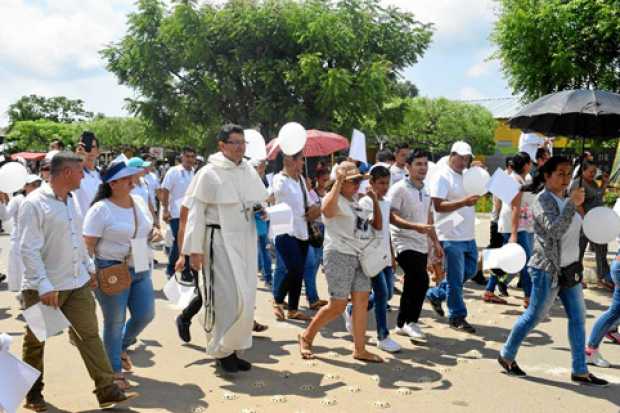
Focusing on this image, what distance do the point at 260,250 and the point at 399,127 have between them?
1389cm

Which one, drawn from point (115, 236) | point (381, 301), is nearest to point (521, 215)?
point (381, 301)

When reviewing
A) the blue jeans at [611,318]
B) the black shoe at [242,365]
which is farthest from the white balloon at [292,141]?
the blue jeans at [611,318]

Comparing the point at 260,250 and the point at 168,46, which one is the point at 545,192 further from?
the point at 168,46

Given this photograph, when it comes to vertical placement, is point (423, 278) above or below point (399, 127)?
below

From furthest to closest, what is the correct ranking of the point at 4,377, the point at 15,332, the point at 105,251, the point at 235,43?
the point at 235,43 < the point at 15,332 < the point at 105,251 < the point at 4,377

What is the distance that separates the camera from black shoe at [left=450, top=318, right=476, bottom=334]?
6.60m

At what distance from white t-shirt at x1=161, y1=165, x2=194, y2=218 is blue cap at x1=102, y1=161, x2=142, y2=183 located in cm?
436

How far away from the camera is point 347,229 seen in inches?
216

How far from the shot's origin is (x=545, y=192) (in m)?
4.95

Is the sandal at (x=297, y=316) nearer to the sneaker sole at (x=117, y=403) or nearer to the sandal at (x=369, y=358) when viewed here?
the sandal at (x=369, y=358)

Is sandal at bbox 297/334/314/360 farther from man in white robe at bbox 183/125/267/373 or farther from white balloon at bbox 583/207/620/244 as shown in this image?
white balloon at bbox 583/207/620/244

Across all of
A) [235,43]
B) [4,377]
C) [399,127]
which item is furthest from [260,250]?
[399,127]

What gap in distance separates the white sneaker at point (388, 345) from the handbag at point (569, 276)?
1.66 meters

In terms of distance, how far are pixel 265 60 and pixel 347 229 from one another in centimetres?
1502
